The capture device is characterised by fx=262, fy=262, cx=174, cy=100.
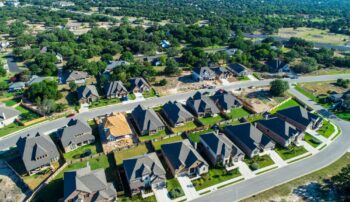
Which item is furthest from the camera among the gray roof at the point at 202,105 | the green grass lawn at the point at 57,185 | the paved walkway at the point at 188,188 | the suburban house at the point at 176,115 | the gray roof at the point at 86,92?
the gray roof at the point at 86,92

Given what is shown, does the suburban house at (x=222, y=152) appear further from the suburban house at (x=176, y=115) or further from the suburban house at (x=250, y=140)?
the suburban house at (x=176, y=115)

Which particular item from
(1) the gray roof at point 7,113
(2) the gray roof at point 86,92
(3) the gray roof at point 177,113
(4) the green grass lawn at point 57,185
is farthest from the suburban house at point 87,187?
(2) the gray roof at point 86,92

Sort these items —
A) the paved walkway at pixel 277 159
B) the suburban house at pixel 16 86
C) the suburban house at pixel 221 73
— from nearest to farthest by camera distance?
the paved walkway at pixel 277 159 → the suburban house at pixel 16 86 → the suburban house at pixel 221 73

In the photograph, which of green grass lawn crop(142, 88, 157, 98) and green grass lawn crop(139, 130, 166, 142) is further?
green grass lawn crop(142, 88, 157, 98)

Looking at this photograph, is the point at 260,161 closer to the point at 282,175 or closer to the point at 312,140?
the point at 282,175

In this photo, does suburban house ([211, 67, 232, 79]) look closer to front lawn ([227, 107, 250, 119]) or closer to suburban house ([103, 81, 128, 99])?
front lawn ([227, 107, 250, 119])

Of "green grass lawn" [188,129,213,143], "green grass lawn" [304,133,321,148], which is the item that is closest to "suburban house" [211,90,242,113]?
"green grass lawn" [188,129,213,143]

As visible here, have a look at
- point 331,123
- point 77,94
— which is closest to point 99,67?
point 77,94
